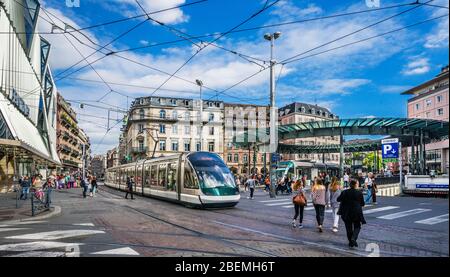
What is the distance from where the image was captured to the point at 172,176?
1947 centimetres

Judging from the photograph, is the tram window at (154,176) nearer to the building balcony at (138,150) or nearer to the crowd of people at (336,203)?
the crowd of people at (336,203)

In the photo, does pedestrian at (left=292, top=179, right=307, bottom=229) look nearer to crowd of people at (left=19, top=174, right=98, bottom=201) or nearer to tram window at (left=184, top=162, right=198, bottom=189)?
tram window at (left=184, top=162, right=198, bottom=189)

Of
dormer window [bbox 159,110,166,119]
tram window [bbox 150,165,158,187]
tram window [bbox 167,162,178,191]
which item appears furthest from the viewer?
dormer window [bbox 159,110,166,119]

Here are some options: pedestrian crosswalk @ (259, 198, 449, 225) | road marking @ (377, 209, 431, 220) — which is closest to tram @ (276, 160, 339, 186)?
pedestrian crosswalk @ (259, 198, 449, 225)

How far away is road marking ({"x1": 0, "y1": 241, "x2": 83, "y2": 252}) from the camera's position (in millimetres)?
8008

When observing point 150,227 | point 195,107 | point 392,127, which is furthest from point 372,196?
point 195,107

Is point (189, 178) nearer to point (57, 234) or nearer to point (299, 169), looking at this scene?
point (57, 234)

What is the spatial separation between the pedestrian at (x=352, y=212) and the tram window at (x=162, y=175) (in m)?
13.6

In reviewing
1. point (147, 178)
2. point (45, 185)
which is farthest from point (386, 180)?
point (45, 185)

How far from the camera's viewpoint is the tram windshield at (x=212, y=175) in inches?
643

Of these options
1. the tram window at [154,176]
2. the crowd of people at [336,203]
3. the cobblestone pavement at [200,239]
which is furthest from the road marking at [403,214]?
the tram window at [154,176]

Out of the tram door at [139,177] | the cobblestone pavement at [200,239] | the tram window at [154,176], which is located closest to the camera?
the cobblestone pavement at [200,239]

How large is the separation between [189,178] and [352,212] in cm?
978

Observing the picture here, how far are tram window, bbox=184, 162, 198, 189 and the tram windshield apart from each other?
0.31 meters
